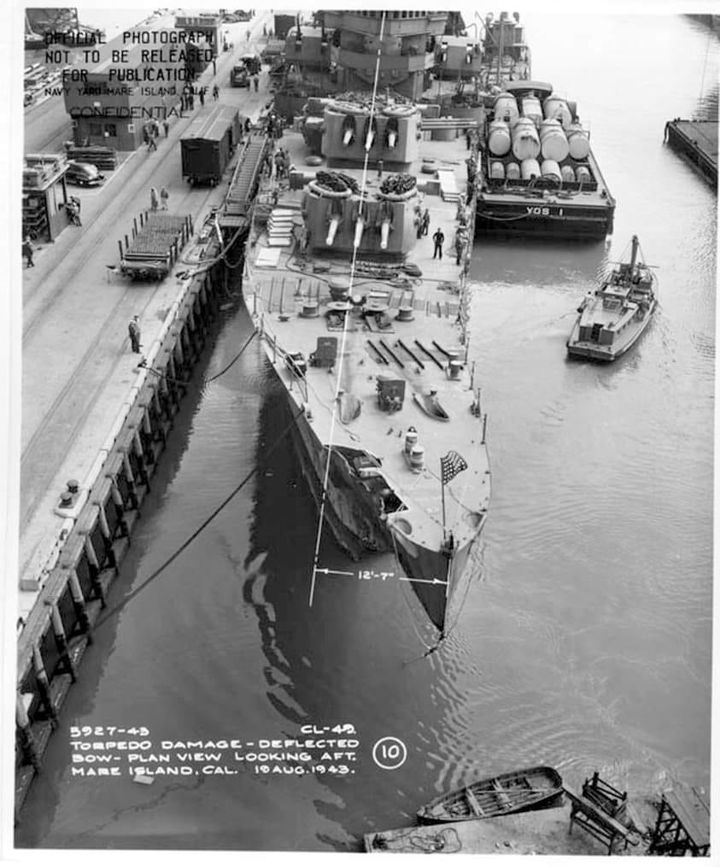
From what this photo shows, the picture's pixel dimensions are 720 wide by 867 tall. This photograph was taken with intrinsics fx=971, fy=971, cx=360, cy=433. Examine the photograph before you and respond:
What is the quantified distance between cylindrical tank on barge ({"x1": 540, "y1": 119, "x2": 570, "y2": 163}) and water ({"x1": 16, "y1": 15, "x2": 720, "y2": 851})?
29.8ft

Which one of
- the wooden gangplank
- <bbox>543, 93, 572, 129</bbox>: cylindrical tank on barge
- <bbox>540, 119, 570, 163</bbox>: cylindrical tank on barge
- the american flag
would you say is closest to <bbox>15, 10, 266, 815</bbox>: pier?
the american flag

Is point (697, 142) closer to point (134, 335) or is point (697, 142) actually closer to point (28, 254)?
point (28, 254)

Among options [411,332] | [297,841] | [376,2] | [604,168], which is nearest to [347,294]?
[411,332]

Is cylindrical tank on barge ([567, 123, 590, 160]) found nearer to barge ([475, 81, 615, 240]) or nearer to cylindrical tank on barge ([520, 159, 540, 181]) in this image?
barge ([475, 81, 615, 240])

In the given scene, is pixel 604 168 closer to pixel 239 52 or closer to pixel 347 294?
pixel 239 52

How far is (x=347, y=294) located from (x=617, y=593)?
4.82m

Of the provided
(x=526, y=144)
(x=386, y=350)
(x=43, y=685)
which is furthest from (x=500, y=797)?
(x=526, y=144)

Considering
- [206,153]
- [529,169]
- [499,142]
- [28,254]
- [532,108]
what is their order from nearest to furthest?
[28,254]
[206,153]
[529,169]
[499,142]
[532,108]

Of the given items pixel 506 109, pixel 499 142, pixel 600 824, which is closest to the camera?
pixel 600 824

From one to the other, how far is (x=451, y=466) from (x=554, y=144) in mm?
15763

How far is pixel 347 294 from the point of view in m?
12.0

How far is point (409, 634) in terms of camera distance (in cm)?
920

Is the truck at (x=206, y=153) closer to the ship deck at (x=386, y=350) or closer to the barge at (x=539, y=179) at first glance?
the ship deck at (x=386, y=350)

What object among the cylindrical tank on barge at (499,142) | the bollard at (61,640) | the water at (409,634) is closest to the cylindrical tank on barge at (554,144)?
the cylindrical tank on barge at (499,142)
